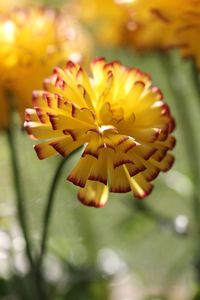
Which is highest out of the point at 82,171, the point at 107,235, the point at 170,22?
the point at 170,22

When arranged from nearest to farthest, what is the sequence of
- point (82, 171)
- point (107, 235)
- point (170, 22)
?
1. point (82, 171)
2. point (170, 22)
3. point (107, 235)

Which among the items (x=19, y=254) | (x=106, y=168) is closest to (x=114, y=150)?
(x=106, y=168)

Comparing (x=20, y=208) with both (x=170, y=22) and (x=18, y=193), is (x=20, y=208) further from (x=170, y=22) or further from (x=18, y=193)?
(x=170, y=22)

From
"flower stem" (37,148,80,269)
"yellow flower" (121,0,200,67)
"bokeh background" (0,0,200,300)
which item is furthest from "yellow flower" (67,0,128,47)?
"flower stem" (37,148,80,269)

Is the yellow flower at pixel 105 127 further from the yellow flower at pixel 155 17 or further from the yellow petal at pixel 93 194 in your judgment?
the yellow flower at pixel 155 17

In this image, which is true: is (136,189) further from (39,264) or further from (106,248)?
(106,248)

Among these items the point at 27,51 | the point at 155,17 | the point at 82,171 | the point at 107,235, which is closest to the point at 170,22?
the point at 155,17

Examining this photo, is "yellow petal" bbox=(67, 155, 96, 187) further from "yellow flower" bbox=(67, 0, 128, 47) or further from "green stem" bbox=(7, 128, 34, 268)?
"yellow flower" bbox=(67, 0, 128, 47)
